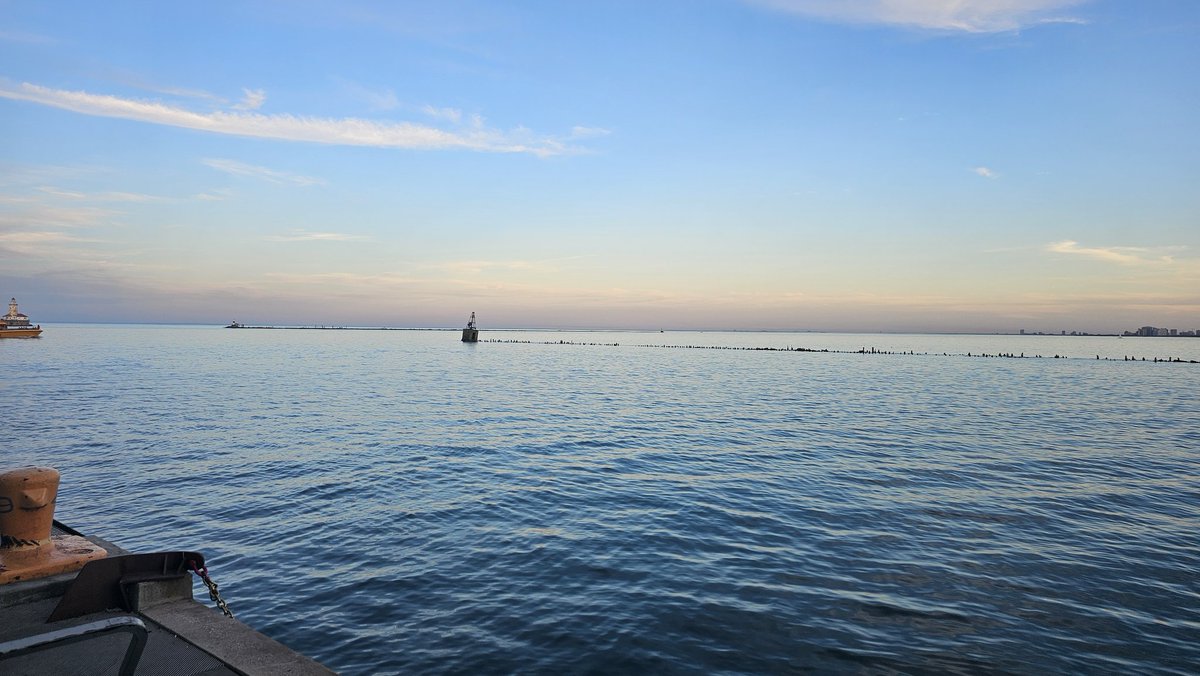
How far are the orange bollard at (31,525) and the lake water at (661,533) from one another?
334 centimetres

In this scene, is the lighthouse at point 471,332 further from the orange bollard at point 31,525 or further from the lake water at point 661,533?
the orange bollard at point 31,525

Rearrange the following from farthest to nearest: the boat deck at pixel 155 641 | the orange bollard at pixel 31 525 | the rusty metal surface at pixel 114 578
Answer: the orange bollard at pixel 31 525 < the rusty metal surface at pixel 114 578 < the boat deck at pixel 155 641

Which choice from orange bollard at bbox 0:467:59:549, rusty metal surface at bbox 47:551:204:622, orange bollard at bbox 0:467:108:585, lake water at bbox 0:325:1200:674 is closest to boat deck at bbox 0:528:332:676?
rusty metal surface at bbox 47:551:204:622

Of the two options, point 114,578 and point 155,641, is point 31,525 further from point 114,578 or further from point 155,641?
point 155,641

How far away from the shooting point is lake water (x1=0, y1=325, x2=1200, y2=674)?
1027cm

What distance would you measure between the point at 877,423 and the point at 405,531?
31428mm

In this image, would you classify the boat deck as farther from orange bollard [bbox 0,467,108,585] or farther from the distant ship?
the distant ship

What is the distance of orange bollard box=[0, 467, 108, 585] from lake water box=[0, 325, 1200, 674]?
334cm

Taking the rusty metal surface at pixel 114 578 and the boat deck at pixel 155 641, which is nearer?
the boat deck at pixel 155 641

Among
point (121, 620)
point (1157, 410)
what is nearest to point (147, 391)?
point (121, 620)

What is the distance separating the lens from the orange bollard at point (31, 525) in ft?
27.5

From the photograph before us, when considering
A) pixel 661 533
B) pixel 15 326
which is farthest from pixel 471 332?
pixel 661 533

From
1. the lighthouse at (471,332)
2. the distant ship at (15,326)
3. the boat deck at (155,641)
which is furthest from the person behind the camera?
the lighthouse at (471,332)

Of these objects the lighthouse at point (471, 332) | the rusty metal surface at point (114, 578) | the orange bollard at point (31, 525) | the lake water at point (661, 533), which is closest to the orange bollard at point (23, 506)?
the orange bollard at point (31, 525)
